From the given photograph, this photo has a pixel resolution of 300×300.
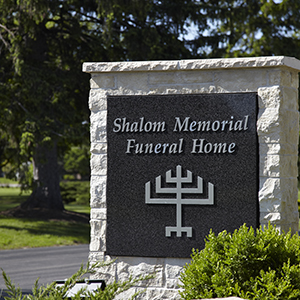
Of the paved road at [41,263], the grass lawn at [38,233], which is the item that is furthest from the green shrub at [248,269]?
the grass lawn at [38,233]

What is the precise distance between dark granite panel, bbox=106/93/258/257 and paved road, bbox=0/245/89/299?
12.3ft

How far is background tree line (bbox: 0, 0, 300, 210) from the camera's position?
15469 mm

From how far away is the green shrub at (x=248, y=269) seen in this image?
3.97 m

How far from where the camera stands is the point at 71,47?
1834cm

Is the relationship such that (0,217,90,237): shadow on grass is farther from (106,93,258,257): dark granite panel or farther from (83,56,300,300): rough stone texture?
(106,93,258,257): dark granite panel

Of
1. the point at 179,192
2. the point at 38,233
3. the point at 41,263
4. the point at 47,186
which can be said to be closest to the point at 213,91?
the point at 179,192

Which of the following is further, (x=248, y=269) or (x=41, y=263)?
(x=41, y=263)

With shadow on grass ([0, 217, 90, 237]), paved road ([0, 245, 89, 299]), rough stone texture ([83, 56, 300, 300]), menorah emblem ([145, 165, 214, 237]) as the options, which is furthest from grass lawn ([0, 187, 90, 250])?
menorah emblem ([145, 165, 214, 237])

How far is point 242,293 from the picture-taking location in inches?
157

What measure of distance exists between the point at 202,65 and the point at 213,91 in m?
0.33

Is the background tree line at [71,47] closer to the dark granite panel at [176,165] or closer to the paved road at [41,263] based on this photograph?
the paved road at [41,263]

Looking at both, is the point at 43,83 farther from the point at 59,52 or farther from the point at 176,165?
the point at 176,165

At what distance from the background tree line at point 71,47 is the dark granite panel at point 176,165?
981 centimetres

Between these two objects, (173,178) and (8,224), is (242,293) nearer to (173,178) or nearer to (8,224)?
(173,178)
